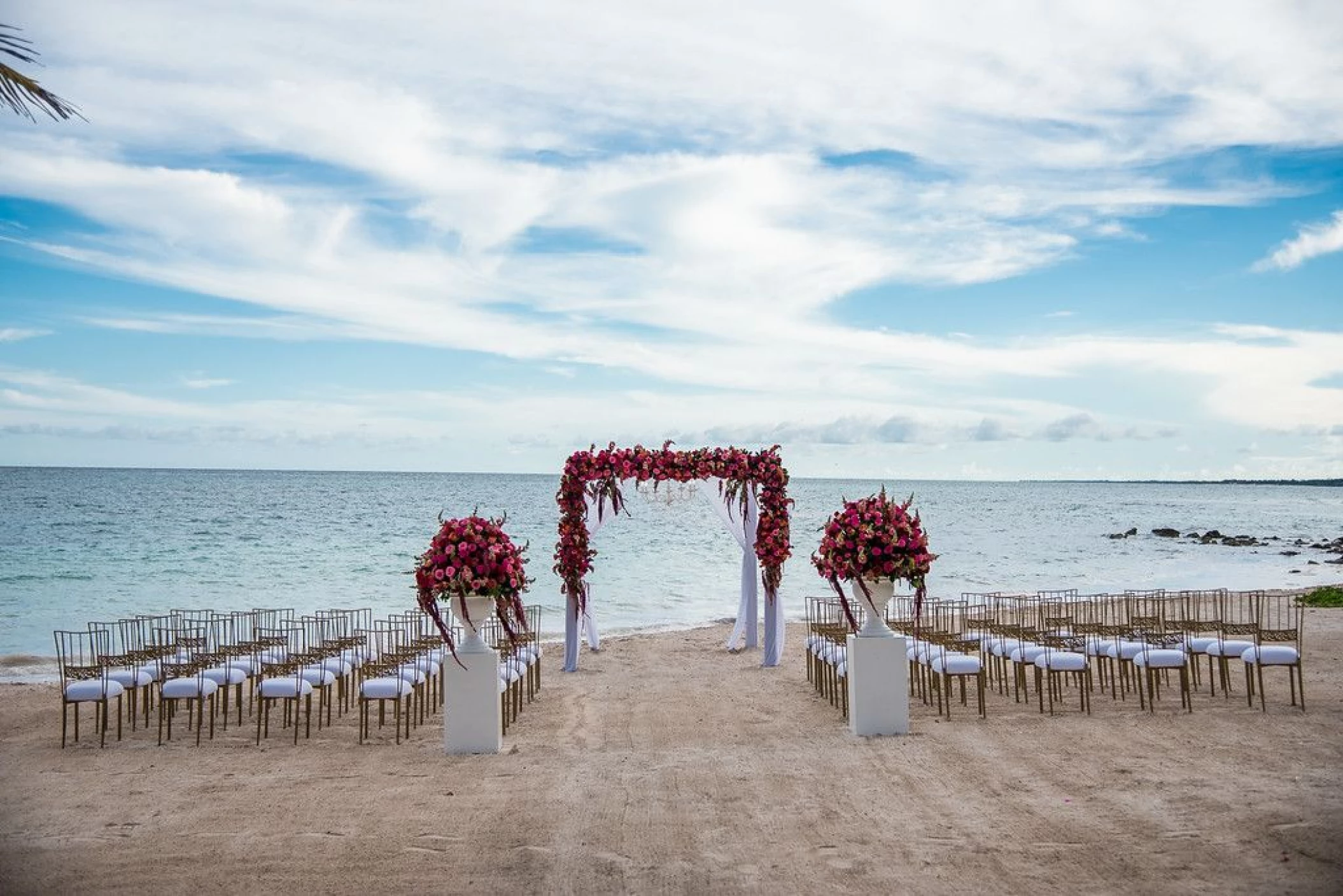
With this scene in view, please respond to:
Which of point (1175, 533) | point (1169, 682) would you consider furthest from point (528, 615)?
point (1175, 533)

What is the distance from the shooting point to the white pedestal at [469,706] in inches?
351

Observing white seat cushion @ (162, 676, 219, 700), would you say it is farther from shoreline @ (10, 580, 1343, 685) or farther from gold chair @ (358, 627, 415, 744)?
shoreline @ (10, 580, 1343, 685)

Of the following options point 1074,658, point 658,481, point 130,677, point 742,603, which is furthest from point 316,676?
point 742,603

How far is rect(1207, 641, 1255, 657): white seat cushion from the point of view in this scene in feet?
34.7

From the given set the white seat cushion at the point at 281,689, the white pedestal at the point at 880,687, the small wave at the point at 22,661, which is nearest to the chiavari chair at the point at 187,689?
the white seat cushion at the point at 281,689

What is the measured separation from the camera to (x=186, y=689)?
951cm

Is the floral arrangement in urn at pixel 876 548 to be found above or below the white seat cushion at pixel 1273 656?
above

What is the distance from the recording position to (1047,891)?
5520 mm

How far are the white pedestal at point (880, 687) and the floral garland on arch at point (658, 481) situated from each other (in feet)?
16.1

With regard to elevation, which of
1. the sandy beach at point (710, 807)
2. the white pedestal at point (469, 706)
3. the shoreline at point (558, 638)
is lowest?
the shoreline at point (558, 638)

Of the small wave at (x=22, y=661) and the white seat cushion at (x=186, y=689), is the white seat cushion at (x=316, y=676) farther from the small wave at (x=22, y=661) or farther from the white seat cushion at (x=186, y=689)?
the small wave at (x=22, y=661)

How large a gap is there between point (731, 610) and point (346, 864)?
17823 millimetres

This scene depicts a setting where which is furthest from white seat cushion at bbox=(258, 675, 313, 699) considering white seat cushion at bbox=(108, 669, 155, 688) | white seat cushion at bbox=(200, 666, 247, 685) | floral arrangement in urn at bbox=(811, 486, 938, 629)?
floral arrangement in urn at bbox=(811, 486, 938, 629)

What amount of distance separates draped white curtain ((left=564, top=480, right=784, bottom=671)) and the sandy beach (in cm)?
367
